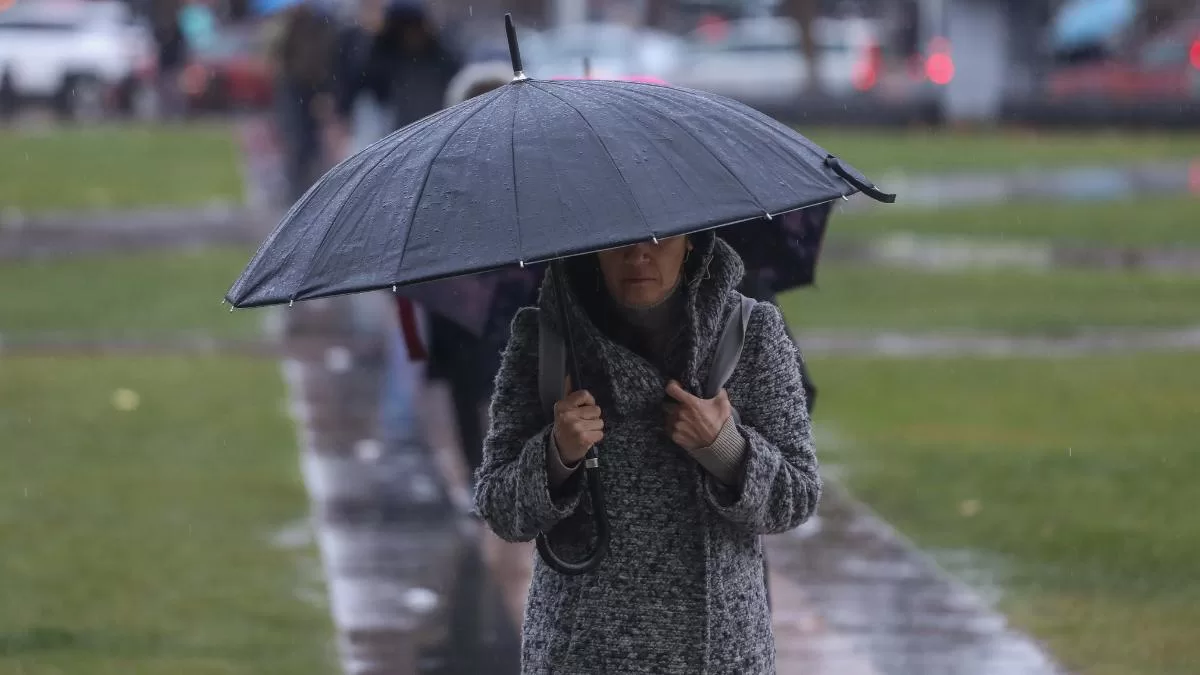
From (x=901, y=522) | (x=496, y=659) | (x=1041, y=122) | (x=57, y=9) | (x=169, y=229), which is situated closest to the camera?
(x=496, y=659)

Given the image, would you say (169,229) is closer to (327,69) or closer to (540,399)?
(327,69)

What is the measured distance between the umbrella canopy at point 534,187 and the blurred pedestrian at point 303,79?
14668 mm

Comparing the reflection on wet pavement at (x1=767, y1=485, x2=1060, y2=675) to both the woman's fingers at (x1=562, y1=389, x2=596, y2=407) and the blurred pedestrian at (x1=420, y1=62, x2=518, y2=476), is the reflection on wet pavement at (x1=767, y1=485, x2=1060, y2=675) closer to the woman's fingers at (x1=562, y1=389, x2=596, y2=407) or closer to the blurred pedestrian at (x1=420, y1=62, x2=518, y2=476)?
the blurred pedestrian at (x1=420, y1=62, x2=518, y2=476)

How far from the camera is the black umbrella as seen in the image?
3408 millimetres

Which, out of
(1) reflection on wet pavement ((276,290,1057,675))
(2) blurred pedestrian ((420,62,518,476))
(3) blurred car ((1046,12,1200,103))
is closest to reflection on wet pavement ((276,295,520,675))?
(1) reflection on wet pavement ((276,290,1057,675))

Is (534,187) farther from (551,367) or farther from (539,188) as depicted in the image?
(551,367)

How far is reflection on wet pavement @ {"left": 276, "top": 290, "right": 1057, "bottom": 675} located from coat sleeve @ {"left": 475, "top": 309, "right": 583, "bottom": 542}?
91.1 inches

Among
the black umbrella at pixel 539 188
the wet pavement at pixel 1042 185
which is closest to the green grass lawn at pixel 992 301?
the wet pavement at pixel 1042 185

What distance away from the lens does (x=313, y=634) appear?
6.38 metres

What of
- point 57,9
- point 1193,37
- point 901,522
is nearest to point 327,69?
point 901,522

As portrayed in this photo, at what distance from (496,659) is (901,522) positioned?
2441 millimetres

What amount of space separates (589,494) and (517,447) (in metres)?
0.18

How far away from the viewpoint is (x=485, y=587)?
6.92 meters

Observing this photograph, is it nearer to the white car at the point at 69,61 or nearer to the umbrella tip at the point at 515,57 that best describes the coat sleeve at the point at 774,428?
the umbrella tip at the point at 515,57
